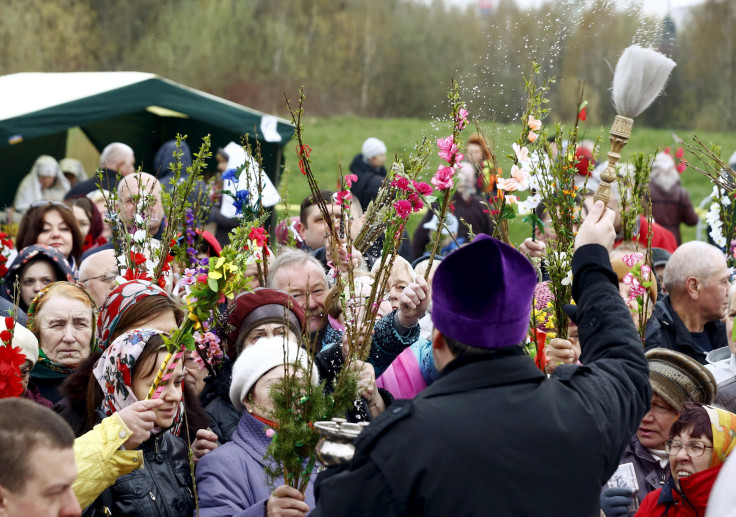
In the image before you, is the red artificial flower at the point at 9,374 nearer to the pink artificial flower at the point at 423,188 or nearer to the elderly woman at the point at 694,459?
the pink artificial flower at the point at 423,188

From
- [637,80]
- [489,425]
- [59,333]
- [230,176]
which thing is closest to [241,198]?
[230,176]

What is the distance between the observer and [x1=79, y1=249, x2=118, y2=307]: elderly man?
511 centimetres

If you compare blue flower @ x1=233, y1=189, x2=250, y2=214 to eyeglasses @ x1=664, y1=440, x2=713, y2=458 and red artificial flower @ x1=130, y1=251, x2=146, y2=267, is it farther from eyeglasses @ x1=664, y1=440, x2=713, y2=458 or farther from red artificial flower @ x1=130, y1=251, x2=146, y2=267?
eyeglasses @ x1=664, y1=440, x2=713, y2=458

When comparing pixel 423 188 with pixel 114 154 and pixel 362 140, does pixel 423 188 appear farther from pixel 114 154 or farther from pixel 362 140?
pixel 362 140

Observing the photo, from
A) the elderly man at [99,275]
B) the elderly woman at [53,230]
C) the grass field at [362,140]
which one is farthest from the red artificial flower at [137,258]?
the grass field at [362,140]

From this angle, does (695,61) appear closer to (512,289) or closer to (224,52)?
(224,52)

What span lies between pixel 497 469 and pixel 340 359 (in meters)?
1.59

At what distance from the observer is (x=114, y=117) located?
11.8 m

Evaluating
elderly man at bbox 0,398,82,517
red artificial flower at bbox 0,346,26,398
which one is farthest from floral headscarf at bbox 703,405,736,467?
red artificial flower at bbox 0,346,26,398

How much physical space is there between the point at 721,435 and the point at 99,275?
3241 millimetres

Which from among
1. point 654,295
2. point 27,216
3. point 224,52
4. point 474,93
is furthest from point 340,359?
point 224,52

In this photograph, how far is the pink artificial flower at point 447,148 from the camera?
3.68 metres

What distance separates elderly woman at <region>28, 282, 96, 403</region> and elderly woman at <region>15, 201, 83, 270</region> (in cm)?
180

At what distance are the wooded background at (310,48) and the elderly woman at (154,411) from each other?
763 inches
